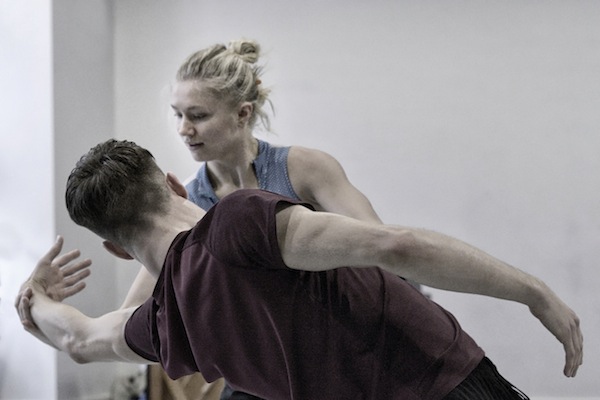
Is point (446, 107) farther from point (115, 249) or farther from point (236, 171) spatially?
point (115, 249)

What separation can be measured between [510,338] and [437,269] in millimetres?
3817

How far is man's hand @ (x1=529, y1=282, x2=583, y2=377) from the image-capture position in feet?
4.51

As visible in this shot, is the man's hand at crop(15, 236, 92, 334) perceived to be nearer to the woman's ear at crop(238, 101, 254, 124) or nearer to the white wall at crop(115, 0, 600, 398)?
the woman's ear at crop(238, 101, 254, 124)

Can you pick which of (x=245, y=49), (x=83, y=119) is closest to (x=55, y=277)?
(x=245, y=49)

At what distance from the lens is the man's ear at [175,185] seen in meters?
1.62

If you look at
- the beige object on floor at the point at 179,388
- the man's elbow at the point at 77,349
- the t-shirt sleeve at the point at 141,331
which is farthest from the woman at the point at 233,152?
the beige object on floor at the point at 179,388

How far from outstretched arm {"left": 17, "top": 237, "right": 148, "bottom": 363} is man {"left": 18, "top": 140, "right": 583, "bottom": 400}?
155 millimetres

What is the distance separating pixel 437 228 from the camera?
501 cm

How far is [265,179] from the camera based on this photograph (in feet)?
8.83

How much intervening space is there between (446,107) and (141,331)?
3.67 metres

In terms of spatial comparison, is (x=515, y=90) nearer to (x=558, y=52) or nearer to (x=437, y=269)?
(x=558, y=52)

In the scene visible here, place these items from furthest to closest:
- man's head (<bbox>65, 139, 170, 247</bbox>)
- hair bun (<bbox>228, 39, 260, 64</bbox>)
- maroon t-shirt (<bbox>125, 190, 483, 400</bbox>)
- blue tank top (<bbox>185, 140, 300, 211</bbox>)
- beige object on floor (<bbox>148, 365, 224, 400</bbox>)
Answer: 1. beige object on floor (<bbox>148, 365, 224, 400</bbox>)
2. hair bun (<bbox>228, 39, 260, 64</bbox>)
3. blue tank top (<bbox>185, 140, 300, 211</bbox>)
4. man's head (<bbox>65, 139, 170, 247</bbox>)
5. maroon t-shirt (<bbox>125, 190, 483, 400</bbox>)

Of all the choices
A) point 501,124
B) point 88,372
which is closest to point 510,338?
point 501,124

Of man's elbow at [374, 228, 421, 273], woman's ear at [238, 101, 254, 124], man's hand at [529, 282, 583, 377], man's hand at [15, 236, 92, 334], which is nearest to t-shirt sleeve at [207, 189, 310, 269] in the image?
man's elbow at [374, 228, 421, 273]
